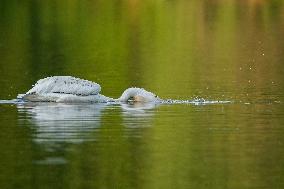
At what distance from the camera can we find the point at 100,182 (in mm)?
21266

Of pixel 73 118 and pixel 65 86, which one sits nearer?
pixel 73 118

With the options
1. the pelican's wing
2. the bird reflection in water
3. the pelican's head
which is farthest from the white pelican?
the pelican's head

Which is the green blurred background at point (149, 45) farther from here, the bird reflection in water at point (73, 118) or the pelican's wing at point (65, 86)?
the bird reflection in water at point (73, 118)

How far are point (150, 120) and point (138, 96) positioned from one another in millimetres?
4563

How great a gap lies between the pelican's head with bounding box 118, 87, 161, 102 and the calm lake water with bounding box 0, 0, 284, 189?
0.65 meters

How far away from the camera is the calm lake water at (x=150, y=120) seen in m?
22.0

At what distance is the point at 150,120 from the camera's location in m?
28.9

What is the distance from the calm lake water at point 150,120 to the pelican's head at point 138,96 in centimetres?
65

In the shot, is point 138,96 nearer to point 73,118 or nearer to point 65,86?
point 65,86

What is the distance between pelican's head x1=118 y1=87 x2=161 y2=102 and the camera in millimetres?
33094

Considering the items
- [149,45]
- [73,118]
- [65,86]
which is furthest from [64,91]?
[149,45]

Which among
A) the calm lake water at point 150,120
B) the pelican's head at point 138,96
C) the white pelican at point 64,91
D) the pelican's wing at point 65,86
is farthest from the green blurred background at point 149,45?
the pelican's wing at point 65,86

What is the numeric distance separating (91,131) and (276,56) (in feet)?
108

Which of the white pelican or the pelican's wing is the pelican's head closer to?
the white pelican
